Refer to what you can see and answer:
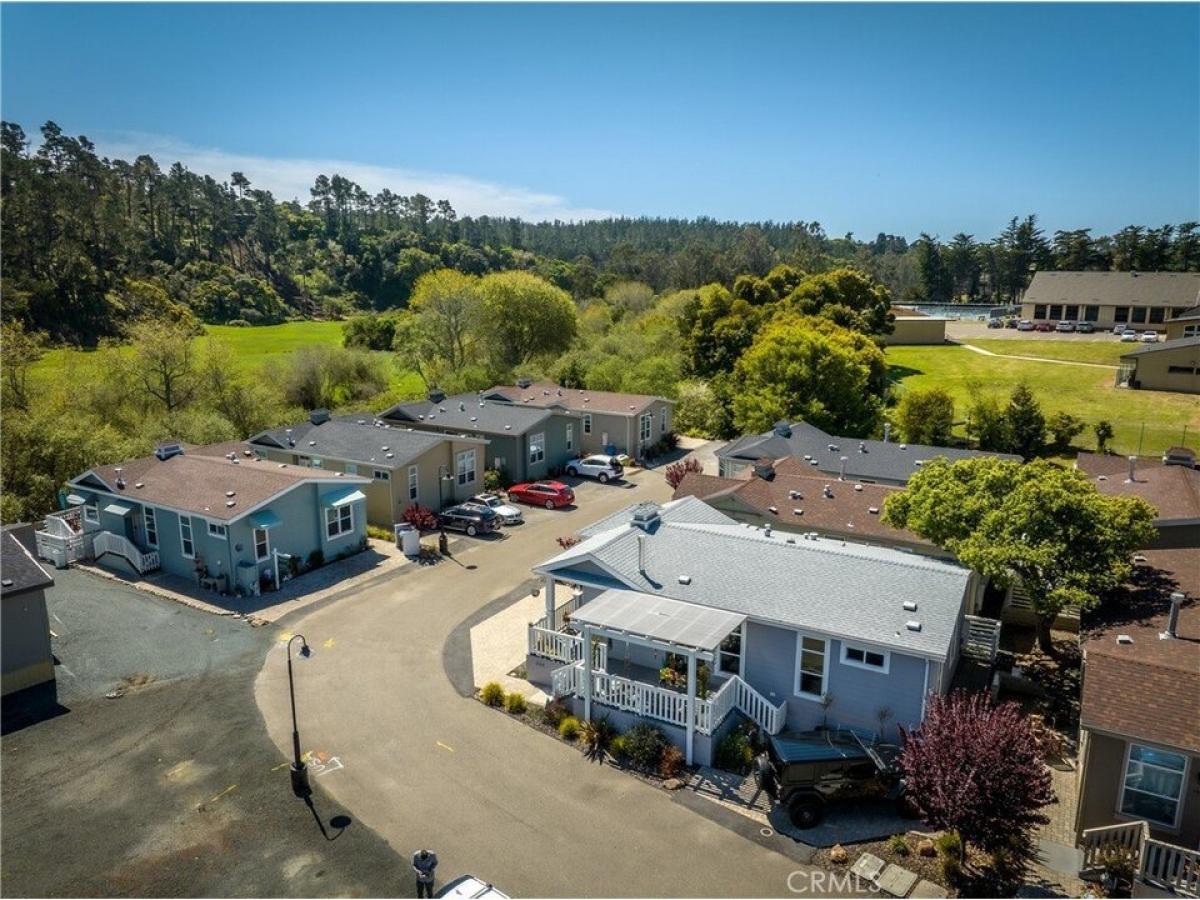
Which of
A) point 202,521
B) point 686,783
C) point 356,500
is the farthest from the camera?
point 356,500

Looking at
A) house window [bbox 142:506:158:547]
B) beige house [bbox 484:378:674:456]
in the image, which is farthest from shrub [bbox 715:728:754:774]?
beige house [bbox 484:378:674:456]

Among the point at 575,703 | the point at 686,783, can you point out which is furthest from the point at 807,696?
the point at 575,703

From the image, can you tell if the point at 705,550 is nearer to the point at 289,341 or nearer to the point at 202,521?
the point at 202,521

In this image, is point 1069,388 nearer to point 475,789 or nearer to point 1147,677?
point 1147,677

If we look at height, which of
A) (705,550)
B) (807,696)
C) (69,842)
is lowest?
(69,842)

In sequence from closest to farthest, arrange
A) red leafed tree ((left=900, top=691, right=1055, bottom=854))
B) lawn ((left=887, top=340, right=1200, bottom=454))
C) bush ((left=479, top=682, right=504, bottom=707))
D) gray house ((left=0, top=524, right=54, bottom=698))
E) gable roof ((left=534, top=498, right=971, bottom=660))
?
red leafed tree ((left=900, top=691, right=1055, bottom=854)), gable roof ((left=534, top=498, right=971, bottom=660)), bush ((left=479, top=682, right=504, bottom=707)), gray house ((left=0, top=524, right=54, bottom=698)), lawn ((left=887, top=340, right=1200, bottom=454))

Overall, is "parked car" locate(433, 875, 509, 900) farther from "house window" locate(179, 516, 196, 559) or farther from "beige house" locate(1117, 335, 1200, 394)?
"beige house" locate(1117, 335, 1200, 394)

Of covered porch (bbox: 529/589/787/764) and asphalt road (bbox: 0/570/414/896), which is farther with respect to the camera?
covered porch (bbox: 529/589/787/764)
